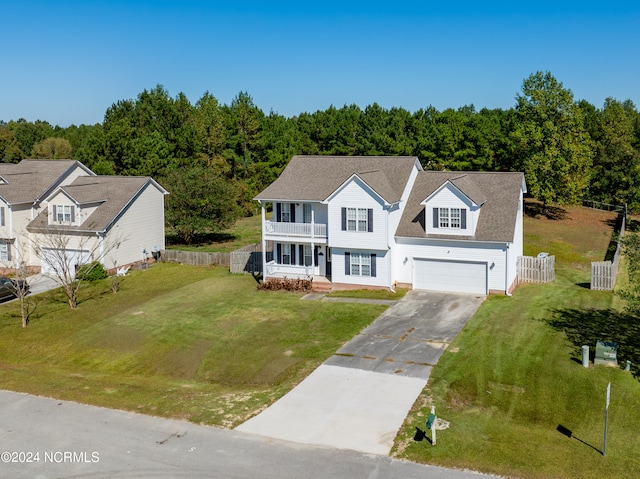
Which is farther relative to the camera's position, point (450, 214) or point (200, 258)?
point (200, 258)

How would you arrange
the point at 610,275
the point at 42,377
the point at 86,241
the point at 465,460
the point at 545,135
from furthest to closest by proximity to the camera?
the point at 545,135 → the point at 86,241 → the point at 610,275 → the point at 42,377 → the point at 465,460

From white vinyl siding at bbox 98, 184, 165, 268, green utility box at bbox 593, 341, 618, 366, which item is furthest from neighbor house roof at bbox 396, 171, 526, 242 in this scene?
white vinyl siding at bbox 98, 184, 165, 268

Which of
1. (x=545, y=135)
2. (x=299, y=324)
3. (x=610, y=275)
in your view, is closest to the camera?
(x=299, y=324)

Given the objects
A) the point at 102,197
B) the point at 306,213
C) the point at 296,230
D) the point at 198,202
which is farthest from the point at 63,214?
the point at 306,213

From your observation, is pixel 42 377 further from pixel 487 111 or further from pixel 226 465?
pixel 487 111

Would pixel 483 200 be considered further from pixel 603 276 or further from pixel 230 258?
pixel 230 258

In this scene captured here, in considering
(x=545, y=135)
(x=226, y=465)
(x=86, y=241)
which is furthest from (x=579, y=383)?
(x=545, y=135)

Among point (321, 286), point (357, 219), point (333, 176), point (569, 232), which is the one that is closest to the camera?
point (357, 219)

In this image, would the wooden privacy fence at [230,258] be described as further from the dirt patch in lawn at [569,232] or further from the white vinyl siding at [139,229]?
the dirt patch in lawn at [569,232]
